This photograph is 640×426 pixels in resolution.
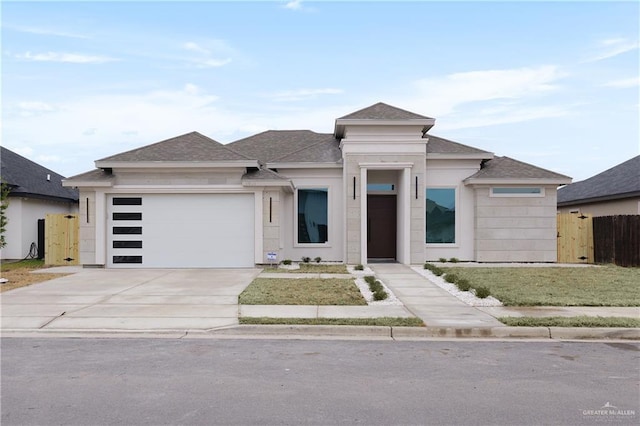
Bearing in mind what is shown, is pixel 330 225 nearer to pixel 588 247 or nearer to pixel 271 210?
pixel 271 210

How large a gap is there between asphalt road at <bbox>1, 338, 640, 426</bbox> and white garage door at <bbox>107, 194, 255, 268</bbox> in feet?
31.3

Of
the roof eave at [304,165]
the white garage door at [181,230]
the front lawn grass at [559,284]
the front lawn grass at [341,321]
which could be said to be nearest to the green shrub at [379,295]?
the front lawn grass at [341,321]

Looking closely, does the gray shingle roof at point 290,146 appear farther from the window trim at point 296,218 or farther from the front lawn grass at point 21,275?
the front lawn grass at point 21,275

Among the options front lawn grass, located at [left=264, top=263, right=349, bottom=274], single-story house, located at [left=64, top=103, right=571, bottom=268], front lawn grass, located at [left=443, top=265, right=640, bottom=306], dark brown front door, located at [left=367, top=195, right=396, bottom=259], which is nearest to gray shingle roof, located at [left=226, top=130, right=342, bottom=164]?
single-story house, located at [left=64, top=103, right=571, bottom=268]

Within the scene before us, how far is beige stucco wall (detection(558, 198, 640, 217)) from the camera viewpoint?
21.4 meters

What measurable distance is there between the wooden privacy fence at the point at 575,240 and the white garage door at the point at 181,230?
1207 centimetres

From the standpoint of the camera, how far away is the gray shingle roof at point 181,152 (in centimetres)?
1764

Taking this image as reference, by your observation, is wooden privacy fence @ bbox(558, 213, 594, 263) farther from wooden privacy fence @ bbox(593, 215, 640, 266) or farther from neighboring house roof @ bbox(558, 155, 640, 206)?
neighboring house roof @ bbox(558, 155, 640, 206)

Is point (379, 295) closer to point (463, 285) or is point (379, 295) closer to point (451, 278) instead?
point (463, 285)

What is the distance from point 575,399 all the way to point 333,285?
8016mm

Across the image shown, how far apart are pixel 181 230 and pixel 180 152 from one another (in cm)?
269

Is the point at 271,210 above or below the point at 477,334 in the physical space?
above

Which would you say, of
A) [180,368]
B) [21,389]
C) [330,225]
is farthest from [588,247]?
[21,389]

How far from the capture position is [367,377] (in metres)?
6.21
